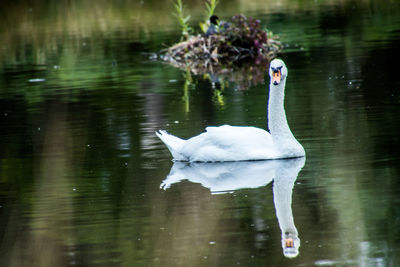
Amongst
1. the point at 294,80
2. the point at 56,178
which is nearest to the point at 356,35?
the point at 294,80

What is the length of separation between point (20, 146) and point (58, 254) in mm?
5519

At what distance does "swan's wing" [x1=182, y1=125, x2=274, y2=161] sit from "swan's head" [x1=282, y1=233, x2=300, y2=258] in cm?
319

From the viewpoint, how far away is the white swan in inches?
423

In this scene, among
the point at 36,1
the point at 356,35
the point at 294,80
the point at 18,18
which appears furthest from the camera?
the point at 36,1

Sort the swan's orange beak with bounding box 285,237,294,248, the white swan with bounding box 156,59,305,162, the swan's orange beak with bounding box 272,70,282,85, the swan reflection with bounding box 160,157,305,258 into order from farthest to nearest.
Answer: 1. the swan's orange beak with bounding box 272,70,282,85
2. the white swan with bounding box 156,59,305,162
3. the swan reflection with bounding box 160,157,305,258
4. the swan's orange beak with bounding box 285,237,294,248

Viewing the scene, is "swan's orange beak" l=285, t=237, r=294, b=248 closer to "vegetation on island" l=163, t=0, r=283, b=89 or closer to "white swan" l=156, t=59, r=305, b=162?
"white swan" l=156, t=59, r=305, b=162

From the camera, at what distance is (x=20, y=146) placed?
13000 mm

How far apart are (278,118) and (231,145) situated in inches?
25.8

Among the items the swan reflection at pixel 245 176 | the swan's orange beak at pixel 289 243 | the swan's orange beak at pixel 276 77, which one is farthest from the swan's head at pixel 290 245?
the swan's orange beak at pixel 276 77

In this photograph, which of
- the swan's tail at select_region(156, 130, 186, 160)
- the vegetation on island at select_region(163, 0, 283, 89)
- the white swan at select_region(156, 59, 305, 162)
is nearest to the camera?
the white swan at select_region(156, 59, 305, 162)

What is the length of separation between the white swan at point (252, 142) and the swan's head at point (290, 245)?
3.19 m

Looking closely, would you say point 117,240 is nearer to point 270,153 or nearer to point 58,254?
point 58,254

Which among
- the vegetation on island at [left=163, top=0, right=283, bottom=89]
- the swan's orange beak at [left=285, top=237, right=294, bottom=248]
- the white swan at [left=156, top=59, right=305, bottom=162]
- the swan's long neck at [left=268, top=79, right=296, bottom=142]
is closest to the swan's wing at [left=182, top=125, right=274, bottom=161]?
the white swan at [left=156, top=59, right=305, bottom=162]

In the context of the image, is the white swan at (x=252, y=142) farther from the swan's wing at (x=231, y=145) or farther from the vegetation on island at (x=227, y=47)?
the vegetation on island at (x=227, y=47)
